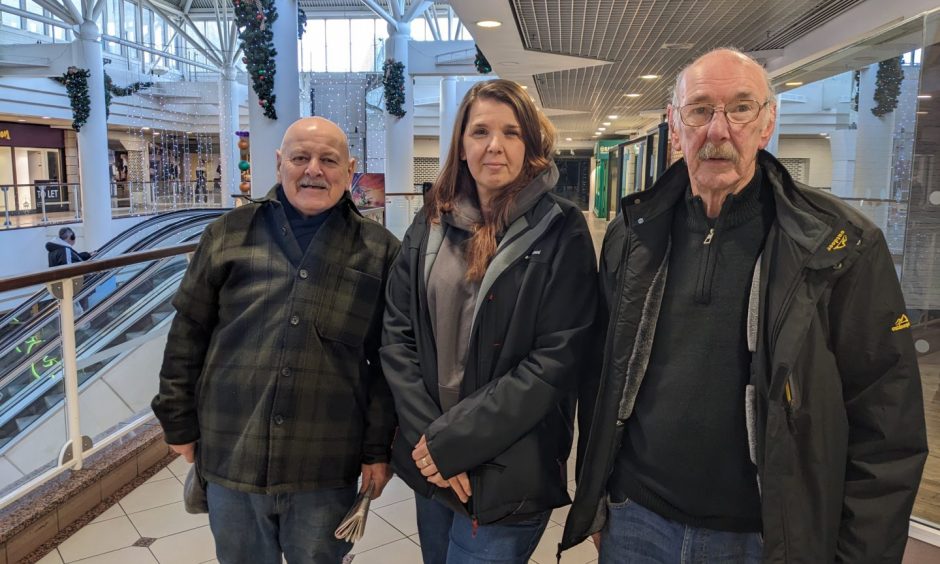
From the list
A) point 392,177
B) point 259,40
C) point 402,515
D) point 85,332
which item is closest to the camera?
point 402,515

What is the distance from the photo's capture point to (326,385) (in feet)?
5.71

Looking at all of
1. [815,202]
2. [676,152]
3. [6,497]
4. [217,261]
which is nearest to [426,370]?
[217,261]

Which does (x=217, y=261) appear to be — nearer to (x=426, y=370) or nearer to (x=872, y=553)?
(x=426, y=370)

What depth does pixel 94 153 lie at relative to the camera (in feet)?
47.6

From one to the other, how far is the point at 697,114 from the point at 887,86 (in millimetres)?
2196

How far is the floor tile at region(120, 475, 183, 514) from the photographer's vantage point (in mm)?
3355

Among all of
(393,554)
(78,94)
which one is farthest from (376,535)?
(78,94)

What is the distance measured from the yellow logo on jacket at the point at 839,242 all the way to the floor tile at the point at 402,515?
248cm

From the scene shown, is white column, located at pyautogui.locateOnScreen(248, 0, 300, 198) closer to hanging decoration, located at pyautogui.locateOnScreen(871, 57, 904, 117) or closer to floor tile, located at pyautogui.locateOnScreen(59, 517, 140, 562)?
floor tile, located at pyautogui.locateOnScreen(59, 517, 140, 562)

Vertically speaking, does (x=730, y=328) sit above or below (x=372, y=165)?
below

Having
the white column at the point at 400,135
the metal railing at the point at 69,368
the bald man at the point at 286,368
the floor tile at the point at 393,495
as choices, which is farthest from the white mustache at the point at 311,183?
the white column at the point at 400,135

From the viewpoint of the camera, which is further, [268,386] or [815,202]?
[268,386]

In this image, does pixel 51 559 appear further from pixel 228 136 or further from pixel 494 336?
pixel 228 136

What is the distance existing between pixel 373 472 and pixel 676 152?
1.14 metres
